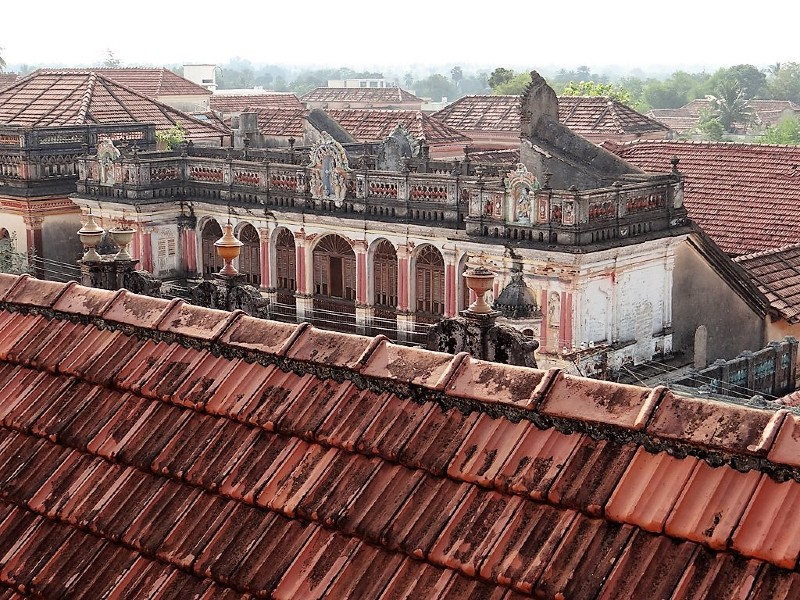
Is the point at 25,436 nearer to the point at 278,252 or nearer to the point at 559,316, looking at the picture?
the point at 559,316

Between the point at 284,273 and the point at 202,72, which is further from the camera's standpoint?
the point at 202,72

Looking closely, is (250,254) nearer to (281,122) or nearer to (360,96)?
(281,122)

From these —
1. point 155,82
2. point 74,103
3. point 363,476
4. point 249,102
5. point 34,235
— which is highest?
point 363,476

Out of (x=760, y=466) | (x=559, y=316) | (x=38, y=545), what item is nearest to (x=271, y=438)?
(x=38, y=545)

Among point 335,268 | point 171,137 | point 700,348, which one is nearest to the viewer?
point 700,348

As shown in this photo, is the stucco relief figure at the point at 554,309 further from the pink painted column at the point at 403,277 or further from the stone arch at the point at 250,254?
the stone arch at the point at 250,254

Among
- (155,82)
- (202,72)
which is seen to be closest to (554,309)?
(155,82)

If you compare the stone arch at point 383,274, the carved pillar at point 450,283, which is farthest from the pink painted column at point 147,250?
the carved pillar at point 450,283
